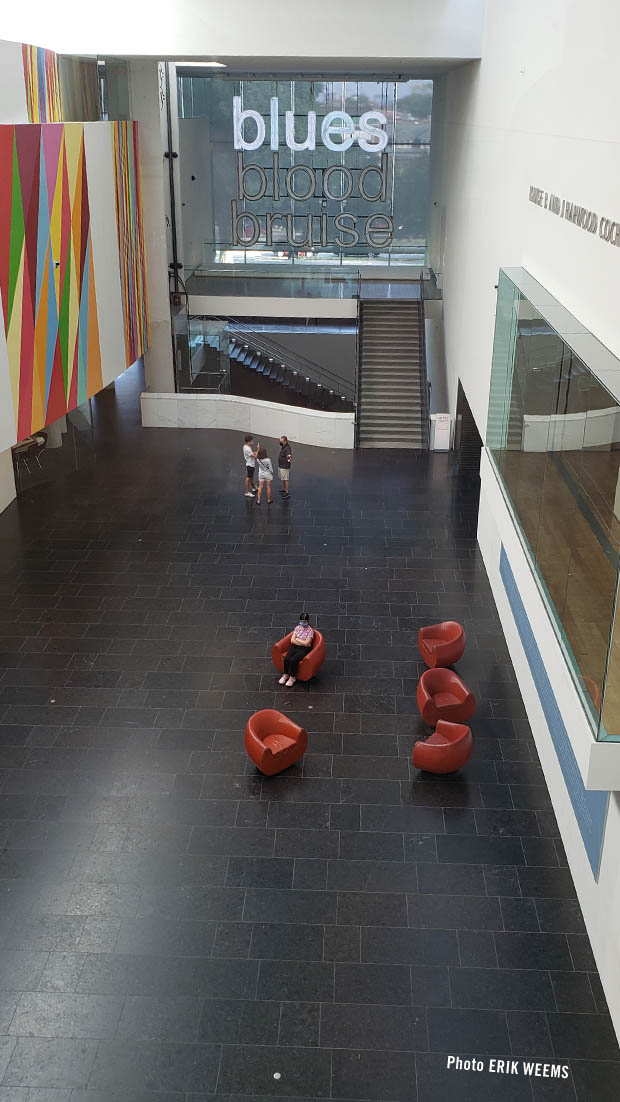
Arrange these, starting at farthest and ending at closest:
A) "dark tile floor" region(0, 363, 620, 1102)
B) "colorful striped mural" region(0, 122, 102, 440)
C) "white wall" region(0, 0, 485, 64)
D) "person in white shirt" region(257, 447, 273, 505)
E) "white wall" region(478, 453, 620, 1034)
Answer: "white wall" region(0, 0, 485, 64), "person in white shirt" region(257, 447, 273, 505), "colorful striped mural" region(0, 122, 102, 440), "dark tile floor" region(0, 363, 620, 1102), "white wall" region(478, 453, 620, 1034)

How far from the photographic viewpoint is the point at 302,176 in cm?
2898

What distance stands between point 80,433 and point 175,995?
15.5m

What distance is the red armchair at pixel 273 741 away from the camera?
36.0ft

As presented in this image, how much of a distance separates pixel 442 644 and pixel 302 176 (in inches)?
805

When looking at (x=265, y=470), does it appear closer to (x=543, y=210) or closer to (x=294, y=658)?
(x=294, y=658)

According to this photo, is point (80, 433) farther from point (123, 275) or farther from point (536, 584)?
point (536, 584)

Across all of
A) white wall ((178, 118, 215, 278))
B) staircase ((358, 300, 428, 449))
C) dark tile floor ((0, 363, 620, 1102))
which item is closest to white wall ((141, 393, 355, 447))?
staircase ((358, 300, 428, 449))

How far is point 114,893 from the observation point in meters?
9.52

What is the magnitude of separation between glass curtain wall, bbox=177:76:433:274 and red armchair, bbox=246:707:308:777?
63.8ft

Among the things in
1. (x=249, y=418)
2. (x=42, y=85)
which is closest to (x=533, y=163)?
(x=42, y=85)

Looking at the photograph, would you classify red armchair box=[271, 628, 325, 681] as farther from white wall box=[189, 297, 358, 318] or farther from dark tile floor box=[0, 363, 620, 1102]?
white wall box=[189, 297, 358, 318]

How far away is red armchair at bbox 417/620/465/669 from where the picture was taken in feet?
43.1

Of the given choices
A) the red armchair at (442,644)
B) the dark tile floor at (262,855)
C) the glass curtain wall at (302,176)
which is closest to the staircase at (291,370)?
the glass curtain wall at (302,176)

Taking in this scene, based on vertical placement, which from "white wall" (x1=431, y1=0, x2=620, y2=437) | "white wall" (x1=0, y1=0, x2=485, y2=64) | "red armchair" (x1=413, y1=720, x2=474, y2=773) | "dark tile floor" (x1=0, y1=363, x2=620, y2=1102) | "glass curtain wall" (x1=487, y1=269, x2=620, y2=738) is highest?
"white wall" (x1=0, y1=0, x2=485, y2=64)
